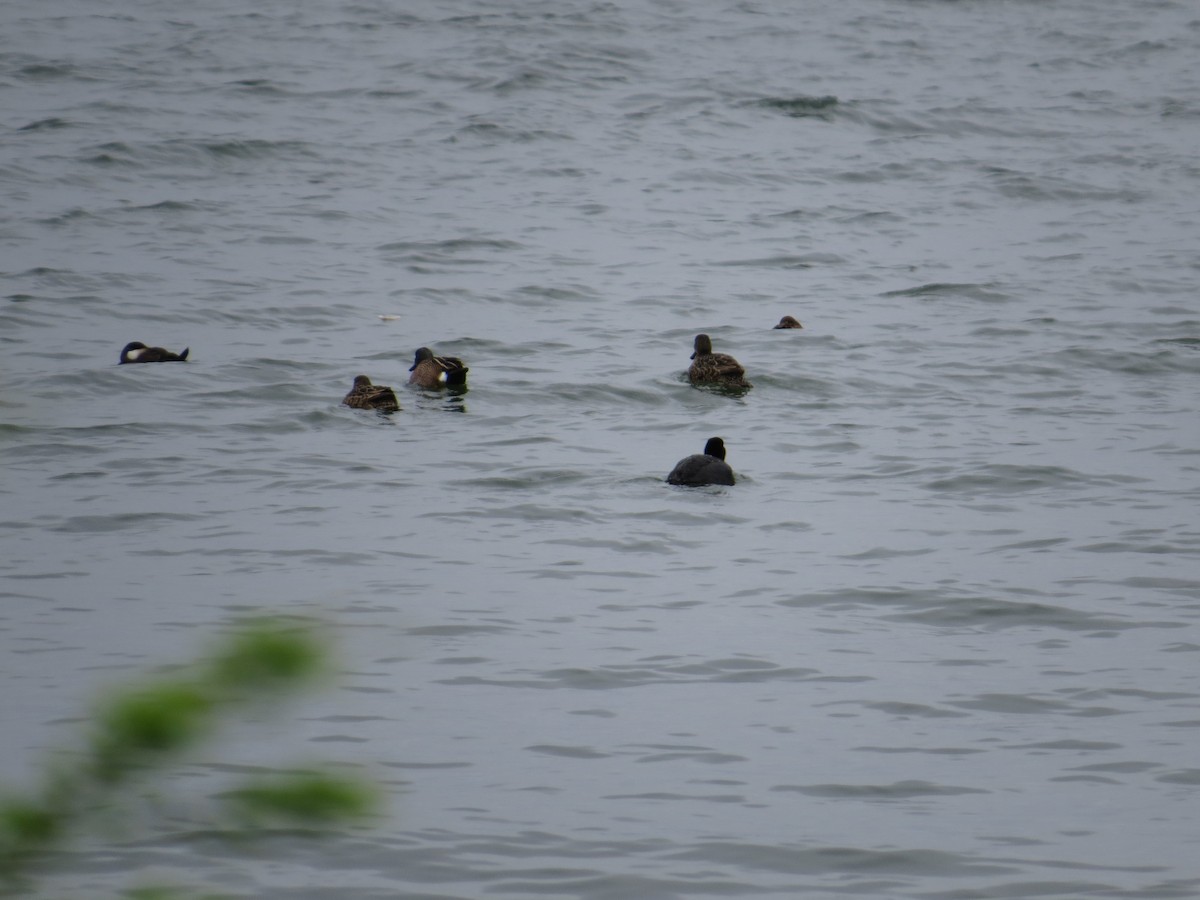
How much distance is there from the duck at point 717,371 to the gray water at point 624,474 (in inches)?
13.2

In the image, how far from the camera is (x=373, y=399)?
50.4ft

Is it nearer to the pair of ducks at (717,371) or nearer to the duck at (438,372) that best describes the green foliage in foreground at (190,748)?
the duck at (438,372)

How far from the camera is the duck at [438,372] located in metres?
16.5

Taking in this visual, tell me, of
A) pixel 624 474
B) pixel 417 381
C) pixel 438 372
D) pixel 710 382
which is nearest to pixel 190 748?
pixel 624 474

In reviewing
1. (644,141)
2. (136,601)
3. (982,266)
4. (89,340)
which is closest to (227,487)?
(136,601)

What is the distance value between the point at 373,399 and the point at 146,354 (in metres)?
2.79

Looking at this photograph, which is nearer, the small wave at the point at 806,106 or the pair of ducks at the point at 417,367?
the pair of ducks at the point at 417,367

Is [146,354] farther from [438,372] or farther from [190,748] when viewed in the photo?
[190,748]

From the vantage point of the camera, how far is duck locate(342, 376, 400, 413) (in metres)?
15.4

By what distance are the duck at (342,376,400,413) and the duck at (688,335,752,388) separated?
3500mm

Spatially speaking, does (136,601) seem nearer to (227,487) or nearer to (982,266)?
(227,487)

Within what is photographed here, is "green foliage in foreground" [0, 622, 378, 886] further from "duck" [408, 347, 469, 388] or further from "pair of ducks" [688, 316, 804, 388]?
"pair of ducks" [688, 316, 804, 388]

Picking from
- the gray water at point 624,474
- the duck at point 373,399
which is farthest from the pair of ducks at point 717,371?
the duck at point 373,399

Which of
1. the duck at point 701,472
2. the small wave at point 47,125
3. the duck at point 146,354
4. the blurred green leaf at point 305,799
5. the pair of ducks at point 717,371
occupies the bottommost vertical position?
the pair of ducks at point 717,371
